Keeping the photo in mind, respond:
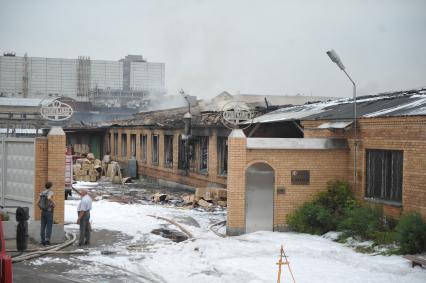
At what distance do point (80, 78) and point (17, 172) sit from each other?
9025 centimetres

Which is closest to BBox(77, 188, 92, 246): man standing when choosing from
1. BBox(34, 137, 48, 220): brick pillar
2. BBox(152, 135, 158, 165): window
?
BBox(34, 137, 48, 220): brick pillar

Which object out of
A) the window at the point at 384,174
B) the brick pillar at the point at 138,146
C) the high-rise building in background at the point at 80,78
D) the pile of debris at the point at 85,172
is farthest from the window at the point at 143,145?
the high-rise building in background at the point at 80,78

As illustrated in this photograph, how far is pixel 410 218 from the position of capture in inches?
457

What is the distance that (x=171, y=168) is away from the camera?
30406 millimetres

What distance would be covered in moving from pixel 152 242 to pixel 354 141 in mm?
6541

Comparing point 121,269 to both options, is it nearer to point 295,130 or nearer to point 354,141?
point 354,141

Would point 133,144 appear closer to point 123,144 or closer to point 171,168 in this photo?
point 123,144

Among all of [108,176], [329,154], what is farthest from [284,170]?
[108,176]

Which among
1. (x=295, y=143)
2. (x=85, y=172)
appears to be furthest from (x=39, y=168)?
(x=85, y=172)

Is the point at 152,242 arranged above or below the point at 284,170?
below

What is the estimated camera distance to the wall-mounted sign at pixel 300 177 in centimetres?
1485

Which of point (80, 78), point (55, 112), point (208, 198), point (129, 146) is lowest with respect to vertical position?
point (208, 198)

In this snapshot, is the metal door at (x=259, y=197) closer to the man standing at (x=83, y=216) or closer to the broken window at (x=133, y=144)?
the man standing at (x=83, y=216)

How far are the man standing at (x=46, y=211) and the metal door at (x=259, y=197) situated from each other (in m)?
5.36
